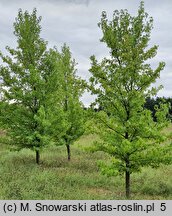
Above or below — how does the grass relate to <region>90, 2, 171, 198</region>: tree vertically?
below

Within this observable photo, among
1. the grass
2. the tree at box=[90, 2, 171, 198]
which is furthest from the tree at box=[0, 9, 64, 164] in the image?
the tree at box=[90, 2, 171, 198]

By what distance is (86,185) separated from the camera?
712 inches

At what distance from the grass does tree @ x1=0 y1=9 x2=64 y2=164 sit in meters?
2.33

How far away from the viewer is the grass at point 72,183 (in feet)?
48.8

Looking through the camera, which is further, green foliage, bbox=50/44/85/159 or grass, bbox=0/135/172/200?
green foliage, bbox=50/44/85/159

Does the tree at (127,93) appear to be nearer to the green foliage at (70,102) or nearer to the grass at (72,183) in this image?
the grass at (72,183)

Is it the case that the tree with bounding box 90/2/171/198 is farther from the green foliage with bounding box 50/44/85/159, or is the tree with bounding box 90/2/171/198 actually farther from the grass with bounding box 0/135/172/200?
the green foliage with bounding box 50/44/85/159

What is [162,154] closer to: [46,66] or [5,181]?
[5,181]

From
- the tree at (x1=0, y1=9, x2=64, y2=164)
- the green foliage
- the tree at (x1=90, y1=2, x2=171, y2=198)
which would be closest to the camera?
the tree at (x1=90, y1=2, x2=171, y2=198)

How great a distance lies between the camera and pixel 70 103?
25969 mm

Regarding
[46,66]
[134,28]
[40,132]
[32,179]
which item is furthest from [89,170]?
[134,28]

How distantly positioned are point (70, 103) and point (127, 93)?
39.8 feet

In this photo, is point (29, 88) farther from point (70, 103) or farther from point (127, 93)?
point (127, 93)

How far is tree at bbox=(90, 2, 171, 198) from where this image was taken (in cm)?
1405
